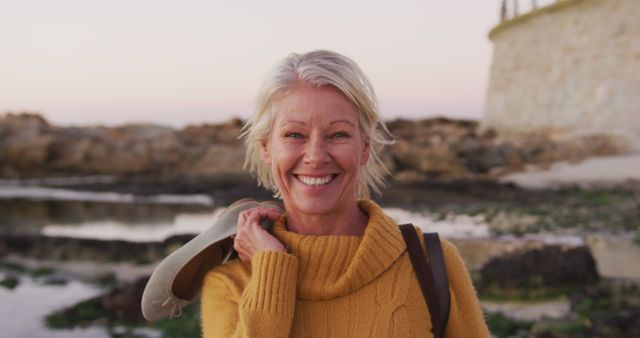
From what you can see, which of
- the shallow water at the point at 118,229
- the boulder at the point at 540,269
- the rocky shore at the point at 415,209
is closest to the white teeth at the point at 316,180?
the rocky shore at the point at 415,209

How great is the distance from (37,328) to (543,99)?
2380 cm

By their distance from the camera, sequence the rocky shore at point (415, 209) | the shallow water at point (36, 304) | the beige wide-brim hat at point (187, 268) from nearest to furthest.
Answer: the beige wide-brim hat at point (187, 268) → the shallow water at point (36, 304) → the rocky shore at point (415, 209)

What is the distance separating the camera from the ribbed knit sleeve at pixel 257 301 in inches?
60.9

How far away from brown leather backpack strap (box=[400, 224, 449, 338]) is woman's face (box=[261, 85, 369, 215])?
25cm

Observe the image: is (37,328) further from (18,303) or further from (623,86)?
(623,86)

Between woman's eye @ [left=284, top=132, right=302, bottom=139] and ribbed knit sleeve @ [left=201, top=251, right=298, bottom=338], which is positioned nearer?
ribbed knit sleeve @ [left=201, top=251, right=298, bottom=338]

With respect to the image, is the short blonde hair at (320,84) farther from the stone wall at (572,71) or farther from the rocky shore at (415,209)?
the stone wall at (572,71)

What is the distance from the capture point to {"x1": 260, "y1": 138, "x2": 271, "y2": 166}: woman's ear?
6.13 feet

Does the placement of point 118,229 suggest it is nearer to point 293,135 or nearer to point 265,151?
point 265,151

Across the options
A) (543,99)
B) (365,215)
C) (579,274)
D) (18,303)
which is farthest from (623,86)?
(365,215)

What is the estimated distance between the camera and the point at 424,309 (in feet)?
5.45

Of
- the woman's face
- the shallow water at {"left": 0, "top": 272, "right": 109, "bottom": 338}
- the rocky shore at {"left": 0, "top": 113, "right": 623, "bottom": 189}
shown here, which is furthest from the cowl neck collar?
the rocky shore at {"left": 0, "top": 113, "right": 623, "bottom": 189}

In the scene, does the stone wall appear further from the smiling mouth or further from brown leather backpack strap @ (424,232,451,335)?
the smiling mouth

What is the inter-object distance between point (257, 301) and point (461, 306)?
0.64 meters
